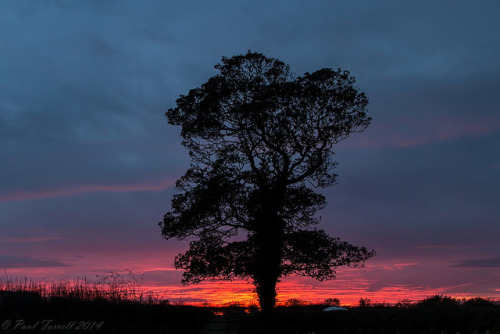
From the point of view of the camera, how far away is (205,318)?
19.5 metres

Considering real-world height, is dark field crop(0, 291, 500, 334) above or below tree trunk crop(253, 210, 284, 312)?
below

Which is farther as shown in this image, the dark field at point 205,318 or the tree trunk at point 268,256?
the tree trunk at point 268,256

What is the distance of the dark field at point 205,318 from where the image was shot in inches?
576

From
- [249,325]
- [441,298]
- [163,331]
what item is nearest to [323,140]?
[441,298]

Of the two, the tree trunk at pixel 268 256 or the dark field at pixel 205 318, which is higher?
the tree trunk at pixel 268 256

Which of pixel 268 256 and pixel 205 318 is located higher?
pixel 268 256

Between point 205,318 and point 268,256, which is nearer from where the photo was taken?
point 205,318

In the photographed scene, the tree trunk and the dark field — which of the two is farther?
the tree trunk

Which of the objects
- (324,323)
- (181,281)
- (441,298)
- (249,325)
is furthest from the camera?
(181,281)

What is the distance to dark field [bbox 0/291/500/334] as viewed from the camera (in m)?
14.6

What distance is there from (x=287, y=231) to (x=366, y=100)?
782cm

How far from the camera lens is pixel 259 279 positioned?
2409 cm

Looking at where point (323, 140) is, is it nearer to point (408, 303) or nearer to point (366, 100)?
point (366, 100)

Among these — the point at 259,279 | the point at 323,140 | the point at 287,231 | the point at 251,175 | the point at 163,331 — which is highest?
the point at 323,140
